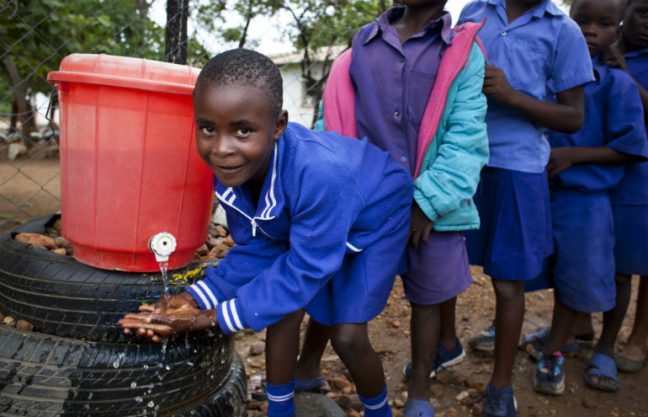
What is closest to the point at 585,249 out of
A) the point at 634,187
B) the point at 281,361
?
the point at 634,187

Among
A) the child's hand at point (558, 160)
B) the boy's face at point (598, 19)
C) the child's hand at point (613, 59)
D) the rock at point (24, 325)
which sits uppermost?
the boy's face at point (598, 19)

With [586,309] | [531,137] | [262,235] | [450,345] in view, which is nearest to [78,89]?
[262,235]

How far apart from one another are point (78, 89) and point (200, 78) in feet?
1.27

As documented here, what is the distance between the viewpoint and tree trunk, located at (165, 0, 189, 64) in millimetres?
2639

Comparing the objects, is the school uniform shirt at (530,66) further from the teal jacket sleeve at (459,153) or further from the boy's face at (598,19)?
the boy's face at (598,19)

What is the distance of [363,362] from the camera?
191 cm

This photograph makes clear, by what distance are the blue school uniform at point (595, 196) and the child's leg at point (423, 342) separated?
0.83m

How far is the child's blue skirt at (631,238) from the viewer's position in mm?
2811

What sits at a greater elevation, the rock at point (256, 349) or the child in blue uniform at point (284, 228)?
the child in blue uniform at point (284, 228)

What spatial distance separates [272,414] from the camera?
76.6 inches

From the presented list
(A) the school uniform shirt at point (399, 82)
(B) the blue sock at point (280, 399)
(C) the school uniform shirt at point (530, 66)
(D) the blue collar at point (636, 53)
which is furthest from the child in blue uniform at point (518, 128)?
(B) the blue sock at point (280, 399)

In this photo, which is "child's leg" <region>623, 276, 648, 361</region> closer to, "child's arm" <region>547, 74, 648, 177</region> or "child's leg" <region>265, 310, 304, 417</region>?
"child's arm" <region>547, 74, 648, 177</region>

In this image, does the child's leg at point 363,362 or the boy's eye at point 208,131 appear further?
the child's leg at point 363,362

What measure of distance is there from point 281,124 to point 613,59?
1.84 metres
